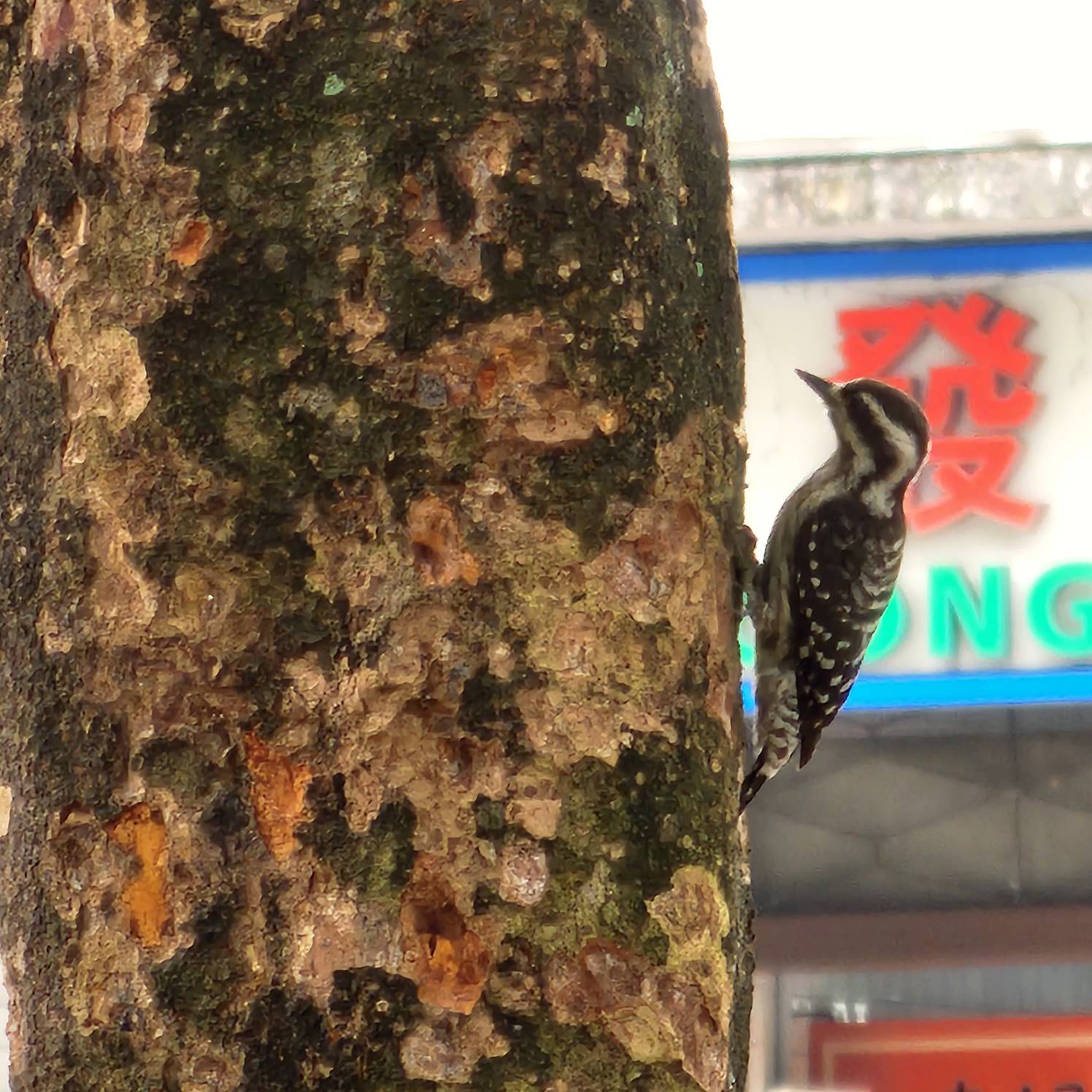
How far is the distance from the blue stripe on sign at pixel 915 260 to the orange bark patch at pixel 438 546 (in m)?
3.96

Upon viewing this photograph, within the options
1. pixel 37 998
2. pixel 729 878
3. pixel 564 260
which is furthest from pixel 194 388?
pixel 729 878

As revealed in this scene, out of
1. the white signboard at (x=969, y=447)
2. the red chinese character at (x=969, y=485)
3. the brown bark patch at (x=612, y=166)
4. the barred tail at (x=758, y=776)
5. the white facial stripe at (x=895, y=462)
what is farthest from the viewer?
the red chinese character at (x=969, y=485)

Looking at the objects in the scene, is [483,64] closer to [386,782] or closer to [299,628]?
[299,628]

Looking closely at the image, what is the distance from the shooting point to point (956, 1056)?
4656mm

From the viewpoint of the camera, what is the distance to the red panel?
4598 millimetres

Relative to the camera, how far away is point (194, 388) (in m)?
1.21

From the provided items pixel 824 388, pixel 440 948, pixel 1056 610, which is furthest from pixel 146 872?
pixel 1056 610

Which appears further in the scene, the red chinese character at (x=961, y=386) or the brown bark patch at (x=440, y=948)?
the red chinese character at (x=961, y=386)

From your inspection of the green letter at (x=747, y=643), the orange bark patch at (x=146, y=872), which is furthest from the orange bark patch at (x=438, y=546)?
the green letter at (x=747, y=643)

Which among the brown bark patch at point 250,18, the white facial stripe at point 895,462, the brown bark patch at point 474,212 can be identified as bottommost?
the brown bark patch at point 474,212

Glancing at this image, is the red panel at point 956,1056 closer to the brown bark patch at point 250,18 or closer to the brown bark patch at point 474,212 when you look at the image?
the brown bark patch at point 474,212

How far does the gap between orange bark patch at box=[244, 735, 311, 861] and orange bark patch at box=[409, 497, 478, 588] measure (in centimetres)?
19

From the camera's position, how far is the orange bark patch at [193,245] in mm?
1223

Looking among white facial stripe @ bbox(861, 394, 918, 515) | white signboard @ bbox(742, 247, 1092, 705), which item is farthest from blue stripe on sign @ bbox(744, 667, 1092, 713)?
white facial stripe @ bbox(861, 394, 918, 515)
